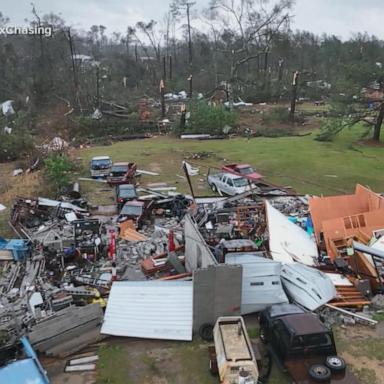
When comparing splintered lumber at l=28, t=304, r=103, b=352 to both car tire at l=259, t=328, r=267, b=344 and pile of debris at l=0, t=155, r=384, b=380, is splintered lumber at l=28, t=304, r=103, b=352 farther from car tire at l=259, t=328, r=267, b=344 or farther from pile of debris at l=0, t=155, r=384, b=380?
car tire at l=259, t=328, r=267, b=344

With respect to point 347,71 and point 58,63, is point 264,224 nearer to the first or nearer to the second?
point 347,71

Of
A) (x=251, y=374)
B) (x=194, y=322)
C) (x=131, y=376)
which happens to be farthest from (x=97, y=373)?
(x=251, y=374)

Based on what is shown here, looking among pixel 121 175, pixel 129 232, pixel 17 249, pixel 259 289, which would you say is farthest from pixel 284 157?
pixel 17 249

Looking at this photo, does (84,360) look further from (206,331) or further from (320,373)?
(320,373)

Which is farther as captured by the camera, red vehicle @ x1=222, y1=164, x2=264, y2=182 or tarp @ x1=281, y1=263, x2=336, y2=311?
red vehicle @ x1=222, y1=164, x2=264, y2=182

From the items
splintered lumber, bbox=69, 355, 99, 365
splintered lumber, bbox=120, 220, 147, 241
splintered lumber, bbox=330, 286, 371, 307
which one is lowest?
splintered lumber, bbox=69, 355, 99, 365

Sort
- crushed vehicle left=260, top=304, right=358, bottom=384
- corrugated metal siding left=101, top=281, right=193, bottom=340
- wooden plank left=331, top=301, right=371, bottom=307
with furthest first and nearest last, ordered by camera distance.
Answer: wooden plank left=331, top=301, right=371, bottom=307, corrugated metal siding left=101, top=281, right=193, bottom=340, crushed vehicle left=260, top=304, right=358, bottom=384

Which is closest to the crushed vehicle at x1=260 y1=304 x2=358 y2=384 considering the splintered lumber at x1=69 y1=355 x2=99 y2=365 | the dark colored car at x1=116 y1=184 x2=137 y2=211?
the splintered lumber at x1=69 y1=355 x2=99 y2=365

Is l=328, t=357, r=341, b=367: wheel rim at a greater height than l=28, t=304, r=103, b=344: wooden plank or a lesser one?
lesser
